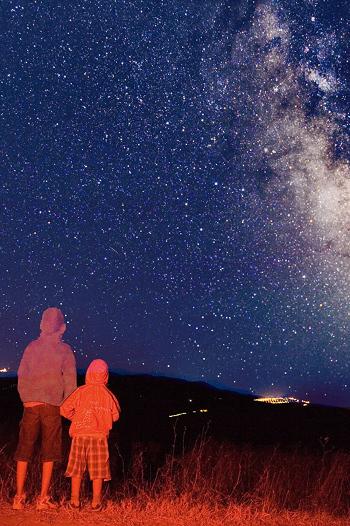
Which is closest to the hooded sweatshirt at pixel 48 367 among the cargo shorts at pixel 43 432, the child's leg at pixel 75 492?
the cargo shorts at pixel 43 432

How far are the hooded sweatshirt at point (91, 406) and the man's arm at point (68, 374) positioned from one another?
76mm

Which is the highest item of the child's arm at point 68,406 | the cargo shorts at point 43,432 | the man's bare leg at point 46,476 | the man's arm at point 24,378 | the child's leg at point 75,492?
the man's arm at point 24,378

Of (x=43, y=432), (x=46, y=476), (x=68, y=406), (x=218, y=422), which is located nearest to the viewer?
(x=46, y=476)

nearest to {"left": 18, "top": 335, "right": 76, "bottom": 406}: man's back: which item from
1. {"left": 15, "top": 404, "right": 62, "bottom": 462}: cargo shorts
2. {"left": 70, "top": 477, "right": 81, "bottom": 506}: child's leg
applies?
{"left": 15, "top": 404, "right": 62, "bottom": 462}: cargo shorts

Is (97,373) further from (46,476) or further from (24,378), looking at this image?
(46,476)

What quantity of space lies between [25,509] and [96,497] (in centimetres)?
72

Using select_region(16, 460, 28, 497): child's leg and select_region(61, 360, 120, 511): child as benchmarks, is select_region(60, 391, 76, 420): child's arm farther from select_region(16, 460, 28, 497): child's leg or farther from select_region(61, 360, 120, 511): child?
select_region(16, 460, 28, 497): child's leg

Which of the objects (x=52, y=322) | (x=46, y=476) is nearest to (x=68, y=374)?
(x=52, y=322)

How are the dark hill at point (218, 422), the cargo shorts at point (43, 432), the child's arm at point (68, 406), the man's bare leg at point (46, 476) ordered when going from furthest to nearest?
the dark hill at point (218, 422) → the child's arm at point (68, 406) → the cargo shorts at point (43, 432) → the man's bare leg at point (46, 476)

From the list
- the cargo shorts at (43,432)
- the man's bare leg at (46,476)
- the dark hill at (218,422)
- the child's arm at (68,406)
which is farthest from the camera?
the dark hill at (218,422)

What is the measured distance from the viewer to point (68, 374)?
611cm

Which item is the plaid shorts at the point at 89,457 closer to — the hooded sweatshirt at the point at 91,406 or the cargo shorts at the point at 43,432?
the hooded sweatshirt at the point at 91,406

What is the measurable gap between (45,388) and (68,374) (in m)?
0.26

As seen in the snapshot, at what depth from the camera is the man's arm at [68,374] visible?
611 centimetres
